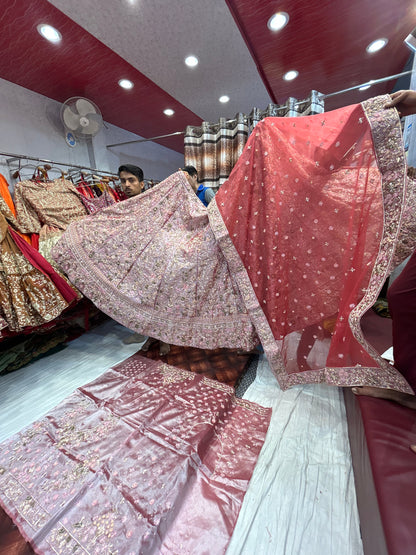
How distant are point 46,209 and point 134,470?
1.94 meters

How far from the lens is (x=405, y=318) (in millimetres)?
773

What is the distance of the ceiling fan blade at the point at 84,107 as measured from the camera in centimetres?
231

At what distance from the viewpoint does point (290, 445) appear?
93 cm

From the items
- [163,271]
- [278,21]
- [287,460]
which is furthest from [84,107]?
[287,460]

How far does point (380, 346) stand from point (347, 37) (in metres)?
2.53

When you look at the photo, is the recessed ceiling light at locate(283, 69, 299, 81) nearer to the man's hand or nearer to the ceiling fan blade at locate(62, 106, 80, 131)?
the man's hand

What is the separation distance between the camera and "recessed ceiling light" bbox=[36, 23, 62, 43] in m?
1.54

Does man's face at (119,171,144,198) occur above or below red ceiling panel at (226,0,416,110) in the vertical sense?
below

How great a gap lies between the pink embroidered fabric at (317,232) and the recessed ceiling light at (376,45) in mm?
1866

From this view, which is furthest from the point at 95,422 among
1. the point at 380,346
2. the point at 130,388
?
the point at 380,346

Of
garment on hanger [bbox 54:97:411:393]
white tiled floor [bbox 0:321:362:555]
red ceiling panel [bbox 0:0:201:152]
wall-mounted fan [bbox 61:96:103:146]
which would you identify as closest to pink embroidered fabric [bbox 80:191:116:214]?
garment on hanger [bbox 54:97:411:393]

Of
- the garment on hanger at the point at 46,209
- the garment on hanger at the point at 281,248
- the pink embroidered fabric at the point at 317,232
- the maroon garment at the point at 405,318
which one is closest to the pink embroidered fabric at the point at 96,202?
the garment on hanger at the point at 46,209

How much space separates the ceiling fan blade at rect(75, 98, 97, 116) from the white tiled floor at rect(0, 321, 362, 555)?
8.86 ft

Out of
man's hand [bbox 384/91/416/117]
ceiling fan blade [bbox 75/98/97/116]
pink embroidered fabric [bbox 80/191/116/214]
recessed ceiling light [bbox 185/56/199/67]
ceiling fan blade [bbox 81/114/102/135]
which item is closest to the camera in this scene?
man's hand [bbox 384/91/416/117]
